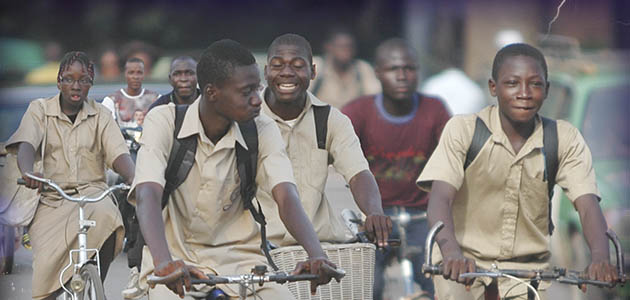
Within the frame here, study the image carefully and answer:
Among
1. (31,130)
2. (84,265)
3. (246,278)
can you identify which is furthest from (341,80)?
(246,278)

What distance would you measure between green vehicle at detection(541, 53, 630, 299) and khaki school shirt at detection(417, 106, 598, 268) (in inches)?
138

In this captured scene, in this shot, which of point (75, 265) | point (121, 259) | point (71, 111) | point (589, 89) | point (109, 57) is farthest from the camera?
point (109, 57)

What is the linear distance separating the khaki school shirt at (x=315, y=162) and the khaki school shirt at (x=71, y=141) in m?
1.75

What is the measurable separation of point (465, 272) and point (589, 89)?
5.13 metres

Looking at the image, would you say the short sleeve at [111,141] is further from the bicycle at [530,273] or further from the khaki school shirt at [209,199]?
the bicycle at [530,273]

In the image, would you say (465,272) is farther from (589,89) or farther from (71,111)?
(589,89)

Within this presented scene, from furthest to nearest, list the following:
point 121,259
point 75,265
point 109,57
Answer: point 109,57
point 121,259
point 75,265

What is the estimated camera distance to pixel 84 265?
7.14 m

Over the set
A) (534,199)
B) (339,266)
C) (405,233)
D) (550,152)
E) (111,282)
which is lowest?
(111,282)

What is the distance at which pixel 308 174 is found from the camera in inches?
248

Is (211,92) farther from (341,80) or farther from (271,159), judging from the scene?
(341,80)

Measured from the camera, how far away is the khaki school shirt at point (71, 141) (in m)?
7.66

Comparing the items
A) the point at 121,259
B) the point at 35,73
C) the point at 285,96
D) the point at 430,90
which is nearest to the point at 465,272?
the point at 285,96

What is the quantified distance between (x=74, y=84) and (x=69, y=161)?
483 millimetres
